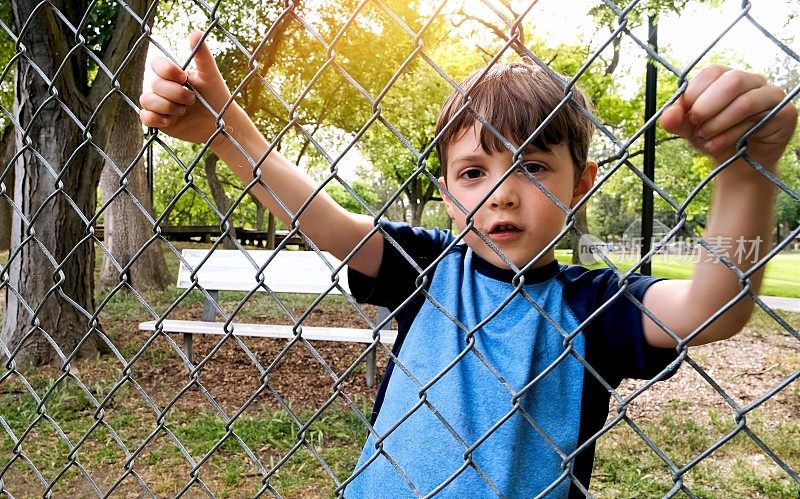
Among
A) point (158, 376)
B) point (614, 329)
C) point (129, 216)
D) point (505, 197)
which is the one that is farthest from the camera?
point (129, 216)

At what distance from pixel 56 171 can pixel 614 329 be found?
3855 mm

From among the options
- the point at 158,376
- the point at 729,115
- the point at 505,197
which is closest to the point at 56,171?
the point at 158,376

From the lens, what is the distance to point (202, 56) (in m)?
1.40

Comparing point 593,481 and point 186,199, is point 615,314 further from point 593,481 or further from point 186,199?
point 186,199

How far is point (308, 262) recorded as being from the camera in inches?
218

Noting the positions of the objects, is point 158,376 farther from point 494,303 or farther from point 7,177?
point 7,177

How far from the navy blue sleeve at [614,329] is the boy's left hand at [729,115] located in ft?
1.44

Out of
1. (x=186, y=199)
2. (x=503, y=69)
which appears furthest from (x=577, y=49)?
(x=186, y=199)

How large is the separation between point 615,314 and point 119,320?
6.34 m

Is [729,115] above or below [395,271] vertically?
above

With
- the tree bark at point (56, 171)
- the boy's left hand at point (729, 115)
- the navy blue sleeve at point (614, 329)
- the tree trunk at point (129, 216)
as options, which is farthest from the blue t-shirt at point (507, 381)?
the tree trunk at point (129, 216)

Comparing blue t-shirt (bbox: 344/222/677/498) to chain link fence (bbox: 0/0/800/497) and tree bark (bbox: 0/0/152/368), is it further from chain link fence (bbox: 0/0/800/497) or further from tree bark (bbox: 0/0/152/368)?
tree bark (bbox: 0/0/152/368)

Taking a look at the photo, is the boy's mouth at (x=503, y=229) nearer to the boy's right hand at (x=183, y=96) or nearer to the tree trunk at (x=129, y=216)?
the boy's right hand at (x=183, y=96)

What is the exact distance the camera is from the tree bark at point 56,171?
12.1 ft
